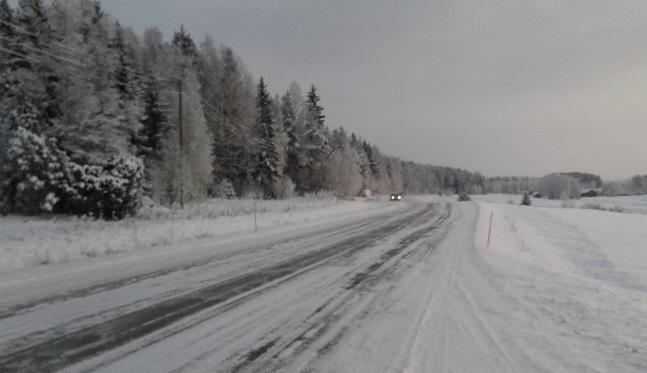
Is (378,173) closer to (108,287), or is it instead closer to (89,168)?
(89,168)

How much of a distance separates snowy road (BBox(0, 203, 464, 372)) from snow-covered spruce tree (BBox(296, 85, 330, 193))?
46101 millimetres

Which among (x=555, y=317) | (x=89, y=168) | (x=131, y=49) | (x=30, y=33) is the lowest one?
(x=555, y=317)

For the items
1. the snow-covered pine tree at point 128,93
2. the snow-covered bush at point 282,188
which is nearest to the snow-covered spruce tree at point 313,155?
the snow-covered bush at point 282,188

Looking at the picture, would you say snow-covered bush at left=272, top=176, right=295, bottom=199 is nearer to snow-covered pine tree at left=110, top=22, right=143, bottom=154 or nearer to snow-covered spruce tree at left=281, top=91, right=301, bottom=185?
snow-covered spruce tree at left=281, top=91, right=301, bottom=185

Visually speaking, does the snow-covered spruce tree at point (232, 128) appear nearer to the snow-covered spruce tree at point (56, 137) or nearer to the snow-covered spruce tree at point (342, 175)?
the snow-covered spruce tree at point (342, 175)

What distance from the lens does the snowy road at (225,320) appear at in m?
4.32

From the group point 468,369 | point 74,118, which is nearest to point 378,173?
point 74,118

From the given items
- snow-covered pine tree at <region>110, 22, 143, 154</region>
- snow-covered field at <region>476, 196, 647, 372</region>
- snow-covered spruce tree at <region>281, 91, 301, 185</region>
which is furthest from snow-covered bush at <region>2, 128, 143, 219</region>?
snow-covered spruce tree at <region>281, 91, 301, 185</region>

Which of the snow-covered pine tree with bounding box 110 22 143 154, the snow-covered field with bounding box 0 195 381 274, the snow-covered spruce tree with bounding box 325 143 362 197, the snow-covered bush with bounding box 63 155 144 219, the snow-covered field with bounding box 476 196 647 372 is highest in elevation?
the snow-covered pine tree with bounding box 110 22 143 154

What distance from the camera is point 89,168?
22.6 meters

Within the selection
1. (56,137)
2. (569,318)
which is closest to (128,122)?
(56,137)

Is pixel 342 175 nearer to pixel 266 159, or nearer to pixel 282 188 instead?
pixel 282 188

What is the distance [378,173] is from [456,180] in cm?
10024

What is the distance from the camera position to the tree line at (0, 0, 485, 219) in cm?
2244
